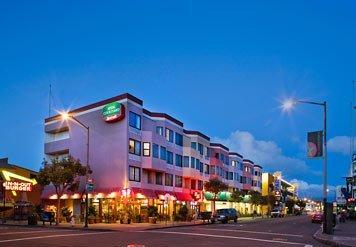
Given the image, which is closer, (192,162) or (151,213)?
(151,213)

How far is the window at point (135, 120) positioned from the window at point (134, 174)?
15.5ft

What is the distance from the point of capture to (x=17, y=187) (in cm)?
6134

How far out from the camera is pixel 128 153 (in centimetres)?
6012

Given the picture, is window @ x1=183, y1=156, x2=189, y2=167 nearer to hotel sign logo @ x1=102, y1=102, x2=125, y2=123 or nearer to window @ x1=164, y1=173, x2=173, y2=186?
window @ x1=164, y1=173, x2=173, y2=186

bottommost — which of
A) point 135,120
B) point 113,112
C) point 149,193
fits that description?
point 149,193

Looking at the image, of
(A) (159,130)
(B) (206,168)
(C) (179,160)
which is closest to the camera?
(A) (159,130)

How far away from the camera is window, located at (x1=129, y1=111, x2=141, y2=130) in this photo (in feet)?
201

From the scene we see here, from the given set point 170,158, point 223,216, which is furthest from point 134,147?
point 223,216

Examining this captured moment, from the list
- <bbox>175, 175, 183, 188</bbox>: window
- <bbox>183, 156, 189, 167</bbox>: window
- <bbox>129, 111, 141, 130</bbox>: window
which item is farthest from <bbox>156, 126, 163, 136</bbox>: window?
<bbox>183, 156, 189, 167</bbox>: window

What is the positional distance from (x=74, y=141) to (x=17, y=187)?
963cm

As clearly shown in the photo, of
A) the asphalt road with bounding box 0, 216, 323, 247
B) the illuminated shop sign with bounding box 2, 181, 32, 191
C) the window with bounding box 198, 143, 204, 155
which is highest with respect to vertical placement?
the window with bounding box 198, 143, 204, 155

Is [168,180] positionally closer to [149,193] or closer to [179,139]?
[179,139]

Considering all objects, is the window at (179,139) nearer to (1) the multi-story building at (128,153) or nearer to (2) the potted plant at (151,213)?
(1) the multi-story building at (128,153)

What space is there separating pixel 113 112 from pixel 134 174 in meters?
7.41
